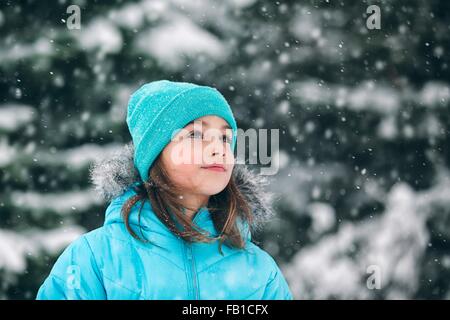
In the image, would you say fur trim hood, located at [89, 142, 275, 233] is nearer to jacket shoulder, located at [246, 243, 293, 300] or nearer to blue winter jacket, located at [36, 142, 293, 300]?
blue winter jacket, located at [36, 142, 293, 300]

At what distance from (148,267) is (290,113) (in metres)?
2.75

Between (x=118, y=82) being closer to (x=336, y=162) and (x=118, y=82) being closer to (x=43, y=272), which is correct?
(x=43, y=272)

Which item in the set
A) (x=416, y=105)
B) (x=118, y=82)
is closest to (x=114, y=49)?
(x=118, y=82)

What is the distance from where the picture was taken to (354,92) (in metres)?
4.74

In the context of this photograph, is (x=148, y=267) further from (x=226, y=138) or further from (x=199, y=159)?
(x=226, y=138)

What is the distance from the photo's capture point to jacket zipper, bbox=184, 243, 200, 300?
220 centimetres

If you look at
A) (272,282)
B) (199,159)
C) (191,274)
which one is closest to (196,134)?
(199,159)

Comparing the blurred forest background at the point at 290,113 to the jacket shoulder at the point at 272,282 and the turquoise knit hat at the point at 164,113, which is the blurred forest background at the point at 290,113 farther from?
the jacket shoulder at the point at 272,282

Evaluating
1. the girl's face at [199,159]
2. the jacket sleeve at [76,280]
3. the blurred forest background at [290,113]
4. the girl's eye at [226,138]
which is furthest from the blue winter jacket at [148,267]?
the blurred forest background at [290,113]

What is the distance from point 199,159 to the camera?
2.30m

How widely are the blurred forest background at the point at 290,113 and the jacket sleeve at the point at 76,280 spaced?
2.17m

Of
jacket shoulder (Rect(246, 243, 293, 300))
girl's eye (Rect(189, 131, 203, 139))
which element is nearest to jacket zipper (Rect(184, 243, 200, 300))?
jacket shoulder (Rect(246, 243, 293, 300))

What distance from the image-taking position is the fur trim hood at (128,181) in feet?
8.08

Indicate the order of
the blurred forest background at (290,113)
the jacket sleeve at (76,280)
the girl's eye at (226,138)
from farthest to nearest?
1. the blurred forest background at (290,113)
2. the girl's eye at (226,138)
3. the jacket sleeve at (76,280)
